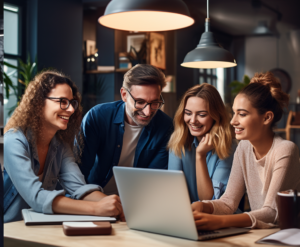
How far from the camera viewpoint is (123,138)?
7.91 feet

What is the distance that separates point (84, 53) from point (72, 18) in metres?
0.58

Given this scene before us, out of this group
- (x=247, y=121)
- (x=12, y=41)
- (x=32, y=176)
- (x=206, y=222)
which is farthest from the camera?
(x=12, y=41)

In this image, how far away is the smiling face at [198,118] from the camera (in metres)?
2.23

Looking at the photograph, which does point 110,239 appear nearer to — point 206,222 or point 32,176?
point 206,222

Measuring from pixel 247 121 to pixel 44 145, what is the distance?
39.0 inches

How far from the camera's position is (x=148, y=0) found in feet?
4.79

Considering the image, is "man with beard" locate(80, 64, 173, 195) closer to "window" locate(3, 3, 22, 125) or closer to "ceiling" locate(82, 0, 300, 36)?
"window" locate(3, 3, 22, 125)

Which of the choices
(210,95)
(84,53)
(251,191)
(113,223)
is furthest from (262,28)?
(113,223)

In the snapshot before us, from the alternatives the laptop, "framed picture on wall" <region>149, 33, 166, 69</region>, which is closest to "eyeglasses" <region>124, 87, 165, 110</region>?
the laptop

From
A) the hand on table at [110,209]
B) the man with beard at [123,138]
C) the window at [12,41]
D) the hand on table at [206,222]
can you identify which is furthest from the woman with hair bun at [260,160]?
the window at [12,41]

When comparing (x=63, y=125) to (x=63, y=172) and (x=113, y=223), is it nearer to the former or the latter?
(x=63, y=172)

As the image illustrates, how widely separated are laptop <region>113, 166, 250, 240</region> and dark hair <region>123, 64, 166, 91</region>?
1016 millimetres

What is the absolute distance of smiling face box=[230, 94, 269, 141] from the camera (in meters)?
1.69

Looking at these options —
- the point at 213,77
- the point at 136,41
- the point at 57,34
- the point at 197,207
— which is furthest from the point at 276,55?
the point at 197,207
